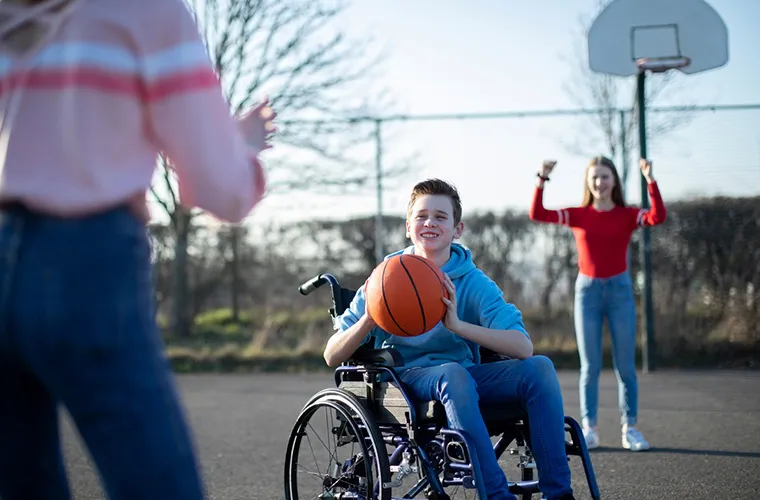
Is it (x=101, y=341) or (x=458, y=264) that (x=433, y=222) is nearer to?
(x=458, y=264)

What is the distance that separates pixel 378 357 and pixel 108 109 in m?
2.28

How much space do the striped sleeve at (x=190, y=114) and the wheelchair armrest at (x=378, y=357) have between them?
202 cm

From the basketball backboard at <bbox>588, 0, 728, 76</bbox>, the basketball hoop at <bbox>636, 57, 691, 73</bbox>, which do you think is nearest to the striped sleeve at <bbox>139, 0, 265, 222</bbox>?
the basketball backboard at <bbox>588, 0, 728, 76</bbox>

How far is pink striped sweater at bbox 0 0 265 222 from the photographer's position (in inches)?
69.3

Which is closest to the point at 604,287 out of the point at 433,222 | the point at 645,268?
the point at 433,222

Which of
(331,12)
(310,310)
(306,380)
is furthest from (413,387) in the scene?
(331,12)

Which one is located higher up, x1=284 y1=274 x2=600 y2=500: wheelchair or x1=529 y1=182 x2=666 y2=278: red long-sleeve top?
x1=529 y1=182 x2=666 y2=278: red long-sleeve top

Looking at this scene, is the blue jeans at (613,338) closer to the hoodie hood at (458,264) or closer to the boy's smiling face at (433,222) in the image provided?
the hoodie hood at (458,264)

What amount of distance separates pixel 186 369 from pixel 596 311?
22.4 ft

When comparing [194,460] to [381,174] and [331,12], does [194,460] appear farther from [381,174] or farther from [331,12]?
[331,12]

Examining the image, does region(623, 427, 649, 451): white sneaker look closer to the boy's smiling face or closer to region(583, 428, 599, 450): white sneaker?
region(583, 428, 599, 450): white sneaker

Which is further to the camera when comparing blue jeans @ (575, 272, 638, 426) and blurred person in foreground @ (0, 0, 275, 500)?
blue jeans @ (575, 272, 638, 426)

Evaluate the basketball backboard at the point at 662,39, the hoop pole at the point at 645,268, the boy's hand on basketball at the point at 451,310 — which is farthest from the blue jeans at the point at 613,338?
the basketball backboard at the point at 662,39

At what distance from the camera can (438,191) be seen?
4160 mm
